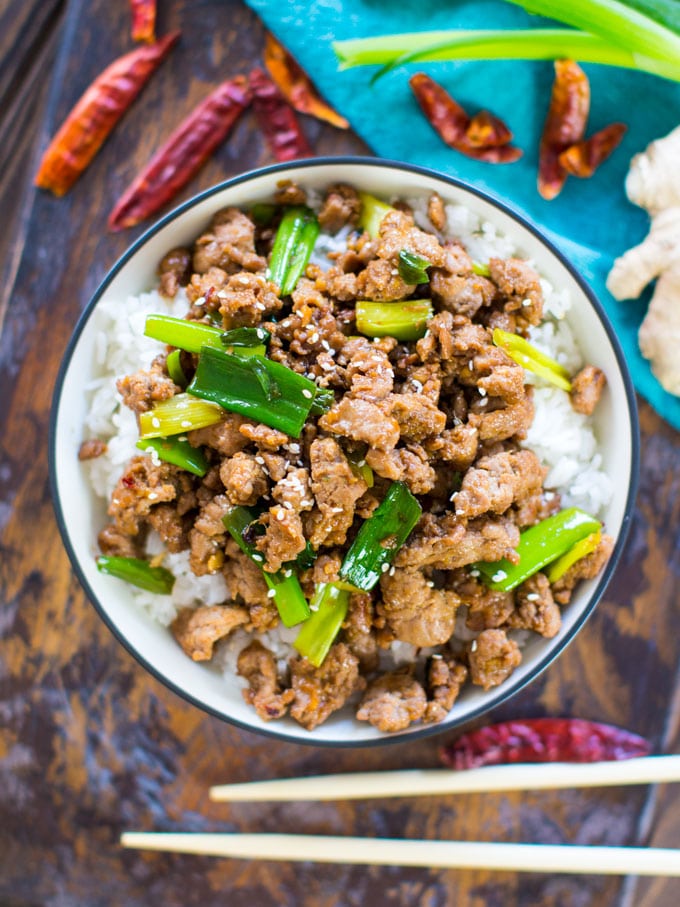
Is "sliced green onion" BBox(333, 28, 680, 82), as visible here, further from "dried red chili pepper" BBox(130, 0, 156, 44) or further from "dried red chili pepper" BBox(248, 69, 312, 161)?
"dried red chili pepper" BBox(130, 0, 156, 44)

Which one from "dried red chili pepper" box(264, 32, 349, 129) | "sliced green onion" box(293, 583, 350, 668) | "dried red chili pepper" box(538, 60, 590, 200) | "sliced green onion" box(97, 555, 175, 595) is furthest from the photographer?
"dried red chili pepper" box(264, 32, 349, 129)

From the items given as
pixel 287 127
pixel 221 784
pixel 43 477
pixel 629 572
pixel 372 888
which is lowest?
pixel 372 888

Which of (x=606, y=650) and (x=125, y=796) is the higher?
(x=606, y=650)

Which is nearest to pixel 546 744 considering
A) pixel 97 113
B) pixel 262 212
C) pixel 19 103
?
pixel 262 212

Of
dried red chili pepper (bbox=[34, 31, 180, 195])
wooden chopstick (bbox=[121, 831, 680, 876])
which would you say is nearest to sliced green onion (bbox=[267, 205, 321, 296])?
dried red chili pepper (bbox=[34, 31, 180, 195])

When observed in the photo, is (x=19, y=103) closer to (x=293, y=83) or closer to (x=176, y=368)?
(x=293, y=83)

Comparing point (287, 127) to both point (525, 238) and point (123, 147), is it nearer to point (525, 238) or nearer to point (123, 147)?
point (123, 147)

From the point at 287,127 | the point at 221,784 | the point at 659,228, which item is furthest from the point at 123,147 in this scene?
the point at 221,784

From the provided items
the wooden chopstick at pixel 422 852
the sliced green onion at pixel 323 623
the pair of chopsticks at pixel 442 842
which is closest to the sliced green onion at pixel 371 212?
the sliced green onion at pixel 323 623

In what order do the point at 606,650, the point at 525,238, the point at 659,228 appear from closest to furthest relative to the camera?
the point at 525,238
the point at 659,228
the point at 606,650
